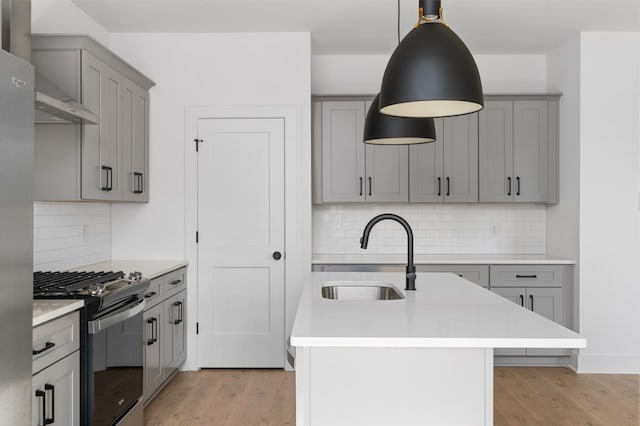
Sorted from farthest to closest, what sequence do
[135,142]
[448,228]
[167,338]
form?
[448,228] → [135,142] → [167,338]

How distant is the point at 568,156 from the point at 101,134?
12.5ft

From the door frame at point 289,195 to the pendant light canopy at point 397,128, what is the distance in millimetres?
1611

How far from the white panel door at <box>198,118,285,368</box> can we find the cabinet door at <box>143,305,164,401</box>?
0.76 metres

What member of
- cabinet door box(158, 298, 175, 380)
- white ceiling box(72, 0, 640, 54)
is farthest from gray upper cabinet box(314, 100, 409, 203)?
cabinet door box(158, 298, 175, 380)

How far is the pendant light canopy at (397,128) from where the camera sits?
2717 mm

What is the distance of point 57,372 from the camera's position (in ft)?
7.23

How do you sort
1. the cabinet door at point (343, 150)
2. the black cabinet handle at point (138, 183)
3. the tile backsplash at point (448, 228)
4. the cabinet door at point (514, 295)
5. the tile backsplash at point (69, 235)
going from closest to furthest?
the tile backsplash at point (69, 235) → the black cabinet handle at point (138, 183) → the cabinet door at point (514, 295) → the cabinet door at point (343, 150) → the tile backsplash at point (448, 228)

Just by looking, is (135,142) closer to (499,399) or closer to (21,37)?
(21,37)

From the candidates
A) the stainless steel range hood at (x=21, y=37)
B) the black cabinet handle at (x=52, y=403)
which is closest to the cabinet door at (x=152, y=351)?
the black cabinet handle at (x=52, y=403)

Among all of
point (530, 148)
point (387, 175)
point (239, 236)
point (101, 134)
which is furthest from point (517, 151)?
point (101, 134)

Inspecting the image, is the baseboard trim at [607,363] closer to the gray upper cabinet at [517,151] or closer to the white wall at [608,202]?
the white wall at [608,202]

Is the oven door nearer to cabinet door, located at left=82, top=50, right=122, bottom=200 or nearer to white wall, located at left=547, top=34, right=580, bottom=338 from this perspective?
cabinet door, located at left=82, top=50, right=122, bottom=200

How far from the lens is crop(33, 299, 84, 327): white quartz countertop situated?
2.05m

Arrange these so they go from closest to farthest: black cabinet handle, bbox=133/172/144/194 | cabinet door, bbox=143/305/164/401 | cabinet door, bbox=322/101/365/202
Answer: cabinet door, bbox=143/305/164/401 < black cabinet handle, bbox=133/172/144/194 < cabinet door, bbox=322/101/365/202
